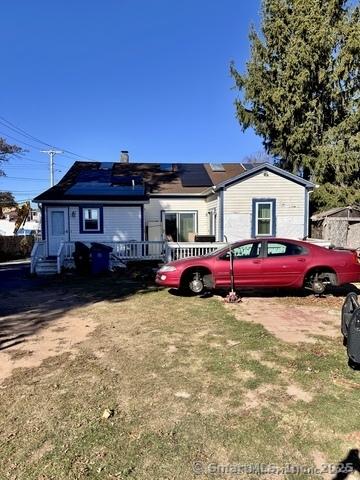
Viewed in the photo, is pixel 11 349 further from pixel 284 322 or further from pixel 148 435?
pixel 284 322

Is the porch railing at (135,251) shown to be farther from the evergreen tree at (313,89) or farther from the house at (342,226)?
the evergreen tree at (313,89)

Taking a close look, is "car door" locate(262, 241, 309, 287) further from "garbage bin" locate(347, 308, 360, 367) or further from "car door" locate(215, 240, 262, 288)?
"garbage bin" locate(347, 308, 360, 367)

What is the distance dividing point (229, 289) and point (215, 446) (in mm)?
7063

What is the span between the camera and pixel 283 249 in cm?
981

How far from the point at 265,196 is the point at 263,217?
0.93 metres

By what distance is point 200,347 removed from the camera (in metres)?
5.96

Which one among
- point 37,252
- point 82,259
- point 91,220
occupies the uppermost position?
point 91,220

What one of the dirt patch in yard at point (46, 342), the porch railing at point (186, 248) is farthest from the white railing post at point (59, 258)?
the dirt patch in yard at point (46, 342)

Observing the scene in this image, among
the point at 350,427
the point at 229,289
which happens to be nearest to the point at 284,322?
the point at 229,289

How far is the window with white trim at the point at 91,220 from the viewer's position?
59.3ft

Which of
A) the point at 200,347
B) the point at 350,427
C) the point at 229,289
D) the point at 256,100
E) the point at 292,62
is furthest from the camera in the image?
the point at 256,100

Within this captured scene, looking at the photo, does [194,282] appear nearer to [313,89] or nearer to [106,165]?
[106,165]

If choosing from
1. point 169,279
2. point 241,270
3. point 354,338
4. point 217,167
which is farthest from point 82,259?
point 354,338

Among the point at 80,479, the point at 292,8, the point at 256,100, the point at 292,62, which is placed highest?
the point at 292,8
